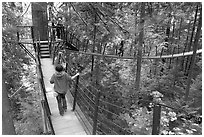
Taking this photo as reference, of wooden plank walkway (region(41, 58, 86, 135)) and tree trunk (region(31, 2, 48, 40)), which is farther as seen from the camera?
tree trunk (region(31, 2, 48, 40))

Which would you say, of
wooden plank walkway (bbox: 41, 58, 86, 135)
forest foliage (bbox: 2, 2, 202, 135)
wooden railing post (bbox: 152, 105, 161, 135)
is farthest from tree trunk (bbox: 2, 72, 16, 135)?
forest foliage (bbox: 2, 2, 202, 135)

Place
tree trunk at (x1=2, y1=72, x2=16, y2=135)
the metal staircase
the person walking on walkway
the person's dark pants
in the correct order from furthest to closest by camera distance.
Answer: the metal staircase
the person's dark pants
the person walking on walkway
tree trunk at (x1=2, y1=72, x2=16, y2=135)

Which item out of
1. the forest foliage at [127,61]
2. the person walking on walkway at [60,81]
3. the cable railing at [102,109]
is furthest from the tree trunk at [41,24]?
the person walking on walkway at [60,81]

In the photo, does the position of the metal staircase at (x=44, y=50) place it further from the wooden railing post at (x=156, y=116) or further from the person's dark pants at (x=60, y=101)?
the wooden railing post at (x=156, y=116)

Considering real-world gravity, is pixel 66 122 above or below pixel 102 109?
above

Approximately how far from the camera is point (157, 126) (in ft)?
7.44

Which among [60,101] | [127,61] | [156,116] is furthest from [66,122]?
[127,61]

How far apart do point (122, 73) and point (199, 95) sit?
344 centimetres

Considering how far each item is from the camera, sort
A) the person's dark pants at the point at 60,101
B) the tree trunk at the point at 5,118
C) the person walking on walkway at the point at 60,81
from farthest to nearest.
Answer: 1. the person's dark pants at the point at 60,101
2. the person walking on walkway at the point at 60,81
3. the tree trunk at the point at 5,118

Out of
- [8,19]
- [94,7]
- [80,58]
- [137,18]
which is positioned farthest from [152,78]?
[8,19]

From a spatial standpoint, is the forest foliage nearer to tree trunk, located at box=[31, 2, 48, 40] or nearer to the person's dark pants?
tree trunk, located at box=[31, 2, 48, 40]

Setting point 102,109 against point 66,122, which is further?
point 102,109

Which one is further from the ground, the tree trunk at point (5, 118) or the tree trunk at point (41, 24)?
the tree trunk at point (41, 24)

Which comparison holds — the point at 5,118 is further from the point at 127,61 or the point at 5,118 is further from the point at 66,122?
the point at 127,61
